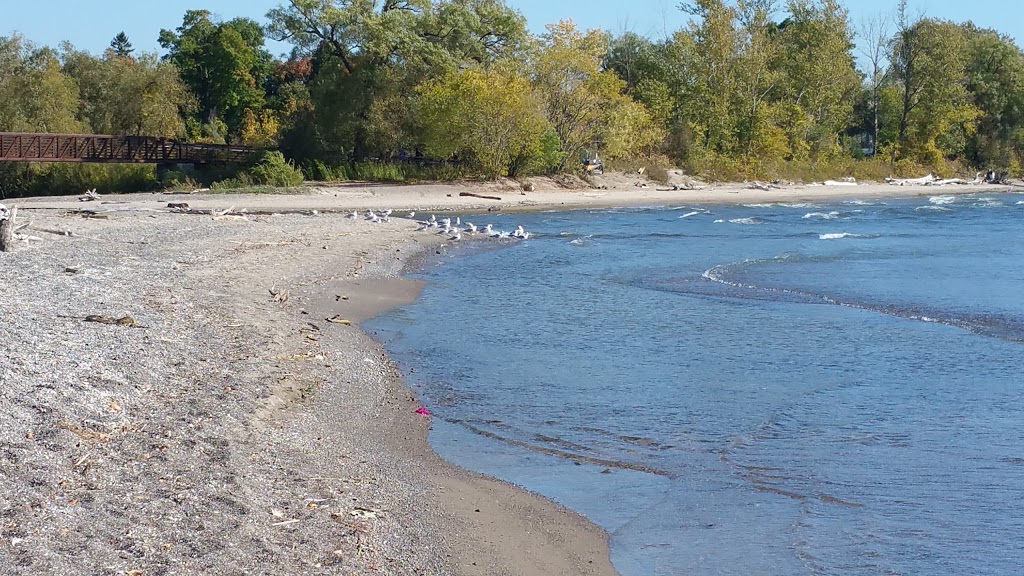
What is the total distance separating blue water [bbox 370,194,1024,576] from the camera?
7246 millimetres

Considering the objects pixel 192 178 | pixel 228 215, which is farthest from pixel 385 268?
pixel 192 178

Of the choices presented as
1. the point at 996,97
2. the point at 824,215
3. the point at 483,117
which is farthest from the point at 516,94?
the point at 996,97

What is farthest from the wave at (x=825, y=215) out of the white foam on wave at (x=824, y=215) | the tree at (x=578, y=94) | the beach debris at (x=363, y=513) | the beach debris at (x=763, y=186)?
the beach debris at (x=363, y=513)

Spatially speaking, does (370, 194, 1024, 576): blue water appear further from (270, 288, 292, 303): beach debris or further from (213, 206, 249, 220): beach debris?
(213, 206, 249, 220): beach debris

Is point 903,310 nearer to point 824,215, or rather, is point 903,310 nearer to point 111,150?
point 824,215

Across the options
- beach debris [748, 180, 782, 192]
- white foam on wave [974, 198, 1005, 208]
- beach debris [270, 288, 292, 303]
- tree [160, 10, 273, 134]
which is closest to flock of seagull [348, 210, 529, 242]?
beach debris [270, 288, 292, 303]

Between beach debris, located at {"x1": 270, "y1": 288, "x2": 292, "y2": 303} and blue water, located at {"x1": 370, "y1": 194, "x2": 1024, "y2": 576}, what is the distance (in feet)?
5.29

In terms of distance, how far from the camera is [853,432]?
9.72 metres

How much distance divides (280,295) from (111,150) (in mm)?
29850

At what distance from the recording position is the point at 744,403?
10.8 metres

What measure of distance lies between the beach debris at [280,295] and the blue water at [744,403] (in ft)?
5.29

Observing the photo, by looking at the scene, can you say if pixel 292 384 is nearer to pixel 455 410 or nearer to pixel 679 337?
pixel 455 410

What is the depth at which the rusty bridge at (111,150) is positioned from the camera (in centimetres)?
3938

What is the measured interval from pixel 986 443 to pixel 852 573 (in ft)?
11.7
